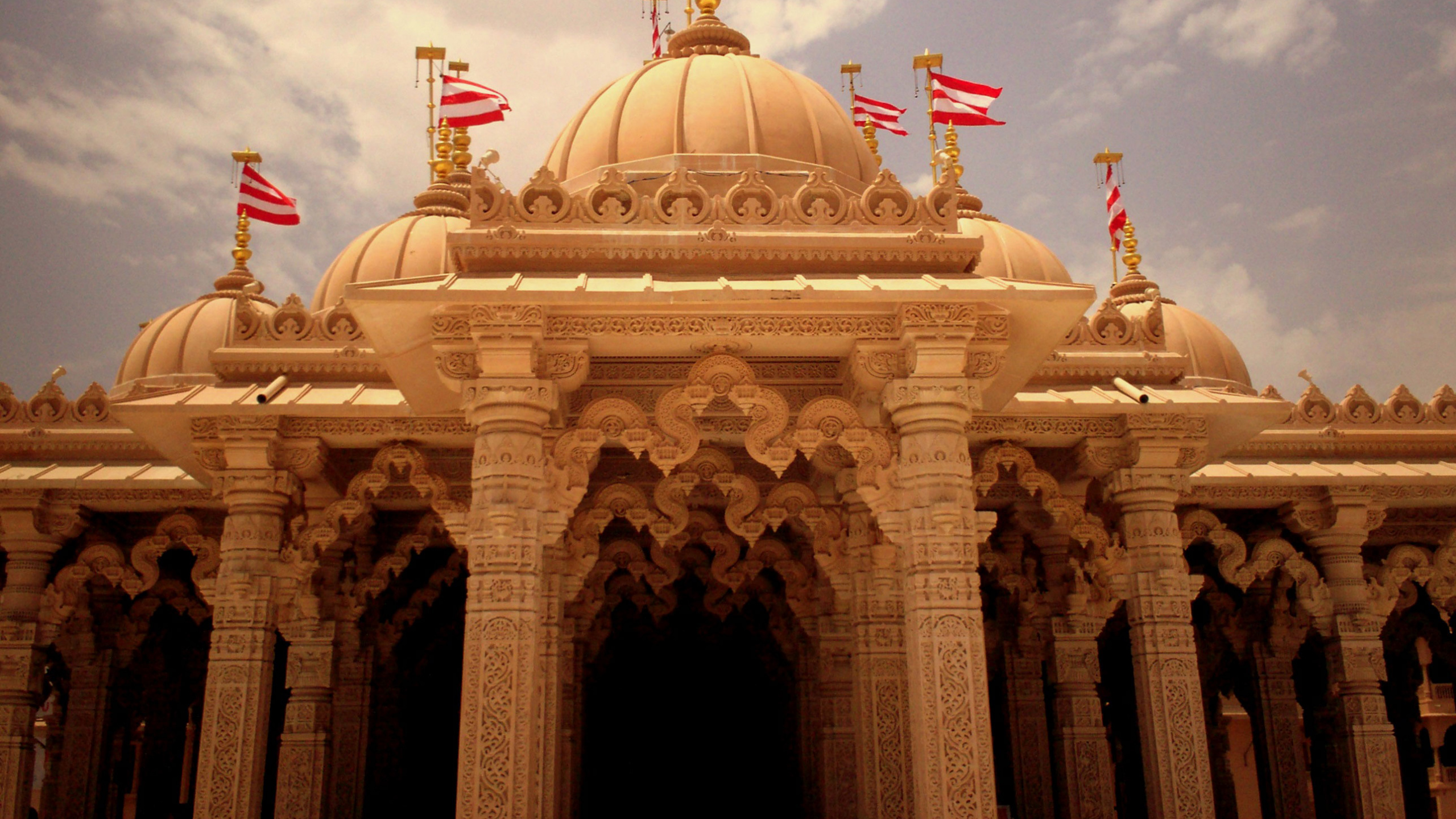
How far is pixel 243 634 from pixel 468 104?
Answer: 681 cm

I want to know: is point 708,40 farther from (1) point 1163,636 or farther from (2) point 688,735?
(2) point 688,735

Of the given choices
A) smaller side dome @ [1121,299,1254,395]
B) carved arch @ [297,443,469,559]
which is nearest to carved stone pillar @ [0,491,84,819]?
carved arch @ [297,443,469,559]

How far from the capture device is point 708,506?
1275 cm

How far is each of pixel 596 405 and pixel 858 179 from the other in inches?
173

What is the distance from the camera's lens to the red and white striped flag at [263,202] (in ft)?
51.2

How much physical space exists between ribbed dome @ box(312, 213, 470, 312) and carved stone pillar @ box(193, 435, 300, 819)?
4097 mm

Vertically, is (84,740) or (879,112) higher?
(879,112)

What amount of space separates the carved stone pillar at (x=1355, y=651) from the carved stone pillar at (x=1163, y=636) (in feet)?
10.2

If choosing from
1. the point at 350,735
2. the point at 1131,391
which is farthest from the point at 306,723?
the point at 1131,391

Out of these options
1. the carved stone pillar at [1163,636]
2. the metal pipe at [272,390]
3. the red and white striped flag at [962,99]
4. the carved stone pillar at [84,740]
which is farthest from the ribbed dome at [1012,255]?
the carved stone pillar at [84,740]

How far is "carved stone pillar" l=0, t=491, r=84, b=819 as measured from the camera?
11859 millimetres

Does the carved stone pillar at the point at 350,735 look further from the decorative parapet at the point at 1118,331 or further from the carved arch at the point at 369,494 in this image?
the decorative parapet at the point at 1118,331

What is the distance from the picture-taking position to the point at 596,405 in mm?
8477

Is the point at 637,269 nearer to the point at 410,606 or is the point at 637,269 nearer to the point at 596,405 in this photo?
the point at 596,405
